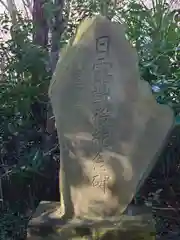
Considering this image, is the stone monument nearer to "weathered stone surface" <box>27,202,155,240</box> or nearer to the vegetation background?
"weathered stone surface" <box>27,202,155,240</box>

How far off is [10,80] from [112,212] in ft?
5.05

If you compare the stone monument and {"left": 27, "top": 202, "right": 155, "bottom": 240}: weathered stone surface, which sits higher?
the stone monument

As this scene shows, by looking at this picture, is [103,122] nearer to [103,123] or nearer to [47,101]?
[103,123]

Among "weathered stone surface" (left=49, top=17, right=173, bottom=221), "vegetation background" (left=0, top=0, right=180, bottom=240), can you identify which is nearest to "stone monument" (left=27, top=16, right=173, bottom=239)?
"weathered stone surface" (left=49, top=17, right=173, bottom=221)

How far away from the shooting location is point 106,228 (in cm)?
222

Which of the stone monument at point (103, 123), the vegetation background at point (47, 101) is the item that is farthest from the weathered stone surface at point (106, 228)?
the vegetation background at point (47, 101)

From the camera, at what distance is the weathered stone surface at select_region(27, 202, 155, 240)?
2.20m

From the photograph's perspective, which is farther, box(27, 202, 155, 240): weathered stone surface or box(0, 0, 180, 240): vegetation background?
box(0, 0, 180, 240): vegetation background

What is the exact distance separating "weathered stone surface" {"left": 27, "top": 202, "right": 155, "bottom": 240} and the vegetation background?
0.90m

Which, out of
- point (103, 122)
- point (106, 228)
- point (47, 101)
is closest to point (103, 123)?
point (103, 122)

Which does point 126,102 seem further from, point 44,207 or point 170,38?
point 170,38

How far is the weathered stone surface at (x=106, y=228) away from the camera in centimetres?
220

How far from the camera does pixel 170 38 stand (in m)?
3.31

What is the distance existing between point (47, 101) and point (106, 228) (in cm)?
140
